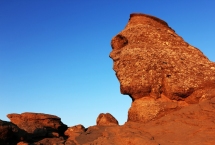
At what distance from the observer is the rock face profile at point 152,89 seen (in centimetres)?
1240

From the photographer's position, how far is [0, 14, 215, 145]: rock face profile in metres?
12.4

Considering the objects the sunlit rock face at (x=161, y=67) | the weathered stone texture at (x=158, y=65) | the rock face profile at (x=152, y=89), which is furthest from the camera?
the weathered stone texture at (x=158, y=65)

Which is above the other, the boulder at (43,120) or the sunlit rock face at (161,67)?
the sunlit rock face at (161,67)

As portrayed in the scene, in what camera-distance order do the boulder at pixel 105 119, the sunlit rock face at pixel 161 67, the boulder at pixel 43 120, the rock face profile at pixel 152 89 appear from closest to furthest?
the rock face profile at pixel 152 89
the sunlit rock face at pixel 161 67
the boulder at pixel 43 120
the boulder at pixel 105 119

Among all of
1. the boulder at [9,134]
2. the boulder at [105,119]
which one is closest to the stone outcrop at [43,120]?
the boulder at [105,119]

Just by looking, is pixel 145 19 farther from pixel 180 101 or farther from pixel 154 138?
pixel 154 138

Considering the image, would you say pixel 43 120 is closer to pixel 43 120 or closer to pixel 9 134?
pixel 43 120

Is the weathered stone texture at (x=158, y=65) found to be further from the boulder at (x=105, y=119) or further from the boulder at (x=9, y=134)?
the boulder at (x=9, y=134)

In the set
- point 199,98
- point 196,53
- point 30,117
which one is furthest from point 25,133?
point 196,53

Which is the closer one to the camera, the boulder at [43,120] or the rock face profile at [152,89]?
the rock face profile at [152,89]

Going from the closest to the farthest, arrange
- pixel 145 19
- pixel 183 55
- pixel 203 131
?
1. pixel 203 131
2. pixel 183 55
3. pixel 145 19

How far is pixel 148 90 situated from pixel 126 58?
272 cm

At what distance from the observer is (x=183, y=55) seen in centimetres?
1684

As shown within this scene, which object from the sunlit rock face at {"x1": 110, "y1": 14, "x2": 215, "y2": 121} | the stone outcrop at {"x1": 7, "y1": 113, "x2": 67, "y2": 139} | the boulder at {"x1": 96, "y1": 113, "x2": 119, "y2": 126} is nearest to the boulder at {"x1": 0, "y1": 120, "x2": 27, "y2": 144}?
the stone outcrop at {"x1": 7, "y1": 113, "x2": 67, "y2": 139}
